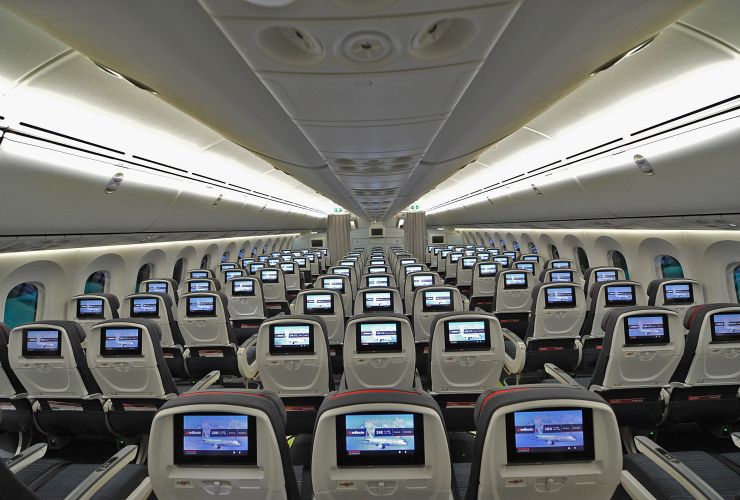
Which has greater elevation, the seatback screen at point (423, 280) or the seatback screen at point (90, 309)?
the seatback screen at point (423, 280)

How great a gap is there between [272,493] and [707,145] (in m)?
5.24

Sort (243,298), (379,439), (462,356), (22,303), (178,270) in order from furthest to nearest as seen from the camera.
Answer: (178,270) < (243,298) < (22,303) < (462,356) < (379,439)

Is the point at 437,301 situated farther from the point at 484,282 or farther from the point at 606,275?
the point at 606,275

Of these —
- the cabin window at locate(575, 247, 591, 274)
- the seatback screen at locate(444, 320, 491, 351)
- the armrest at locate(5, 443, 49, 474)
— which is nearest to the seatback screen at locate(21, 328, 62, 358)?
the armrest at locate(5, 443, 49, 474)

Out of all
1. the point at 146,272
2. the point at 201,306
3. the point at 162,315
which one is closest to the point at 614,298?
the point at 201,306

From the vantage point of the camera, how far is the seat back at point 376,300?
21.0 ft

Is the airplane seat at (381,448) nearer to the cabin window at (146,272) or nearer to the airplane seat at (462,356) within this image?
the airplane seat at (462,356)

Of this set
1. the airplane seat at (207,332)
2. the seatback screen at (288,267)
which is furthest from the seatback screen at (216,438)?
the seatback screen at (288,267)

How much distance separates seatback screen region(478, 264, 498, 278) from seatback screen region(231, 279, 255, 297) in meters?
5.83

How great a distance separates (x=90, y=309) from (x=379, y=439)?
6.80 metres

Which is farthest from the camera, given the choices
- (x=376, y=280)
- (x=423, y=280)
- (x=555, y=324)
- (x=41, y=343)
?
(x=423, y=280)

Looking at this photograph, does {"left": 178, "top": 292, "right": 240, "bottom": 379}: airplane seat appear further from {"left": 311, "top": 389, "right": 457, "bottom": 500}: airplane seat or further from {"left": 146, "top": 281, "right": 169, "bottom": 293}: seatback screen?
{"left": 311, "top": 389, "right": 457, "bottom": 500}: airplane seat

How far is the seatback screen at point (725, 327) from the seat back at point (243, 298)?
7074 mm

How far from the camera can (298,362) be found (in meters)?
4.10
